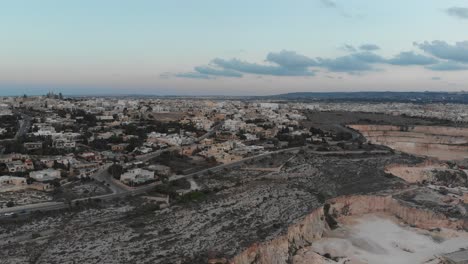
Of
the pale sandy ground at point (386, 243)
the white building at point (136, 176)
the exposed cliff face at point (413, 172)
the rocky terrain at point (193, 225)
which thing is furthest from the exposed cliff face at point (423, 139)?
the white building at point (136, 176)

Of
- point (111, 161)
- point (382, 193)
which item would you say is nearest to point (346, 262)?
point (382, 193)

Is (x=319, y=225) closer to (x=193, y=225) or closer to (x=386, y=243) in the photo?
(x=386, y=243)

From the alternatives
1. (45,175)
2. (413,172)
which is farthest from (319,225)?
(413,172)

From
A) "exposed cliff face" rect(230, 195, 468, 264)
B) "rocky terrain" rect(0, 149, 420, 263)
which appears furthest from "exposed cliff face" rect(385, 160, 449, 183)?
"exposed cliff face" rect(230, 195, 468, 264)

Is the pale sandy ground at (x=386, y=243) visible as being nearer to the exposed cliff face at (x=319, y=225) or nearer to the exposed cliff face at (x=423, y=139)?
the exposed cliff face at (x=319, y=225)

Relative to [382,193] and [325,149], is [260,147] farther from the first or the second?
[382,193]

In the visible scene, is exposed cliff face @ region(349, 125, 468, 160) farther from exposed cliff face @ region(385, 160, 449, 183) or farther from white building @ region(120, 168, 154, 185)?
white building @ region(120, 168, 154, 185)
